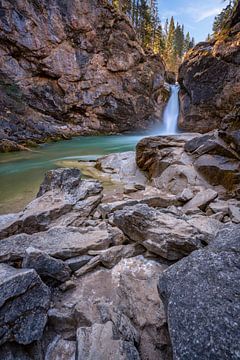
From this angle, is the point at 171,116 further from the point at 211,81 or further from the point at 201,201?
the point at 201,201

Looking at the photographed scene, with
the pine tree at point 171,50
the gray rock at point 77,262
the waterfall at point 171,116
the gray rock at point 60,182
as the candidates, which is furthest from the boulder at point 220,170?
the pine tree at point 171,50

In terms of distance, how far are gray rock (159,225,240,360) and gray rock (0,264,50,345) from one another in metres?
1.17

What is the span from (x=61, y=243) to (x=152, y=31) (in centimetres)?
4599

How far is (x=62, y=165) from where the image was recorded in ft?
34.4

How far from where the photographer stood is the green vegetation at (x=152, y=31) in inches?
1393

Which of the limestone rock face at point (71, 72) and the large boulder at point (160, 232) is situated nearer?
the large boulder at point (160, 232)

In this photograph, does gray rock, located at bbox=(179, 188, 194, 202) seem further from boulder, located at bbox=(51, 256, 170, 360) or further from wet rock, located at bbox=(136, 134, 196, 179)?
boulder, located at bbox=(51, 256, 170, 360)

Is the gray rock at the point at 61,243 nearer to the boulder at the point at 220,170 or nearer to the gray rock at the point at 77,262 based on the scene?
the gray rock at the point at 77,262

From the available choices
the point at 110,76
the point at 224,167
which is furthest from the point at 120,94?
the point at 224,167

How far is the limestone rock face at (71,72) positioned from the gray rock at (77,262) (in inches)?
670

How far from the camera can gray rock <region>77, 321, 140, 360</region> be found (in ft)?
5.37

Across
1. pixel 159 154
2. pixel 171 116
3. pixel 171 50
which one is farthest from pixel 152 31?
pixel 159 154

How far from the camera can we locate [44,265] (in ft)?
7.86

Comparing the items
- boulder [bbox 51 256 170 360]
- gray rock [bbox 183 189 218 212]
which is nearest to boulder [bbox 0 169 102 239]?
boulder [bbox 51 256 170 360]
